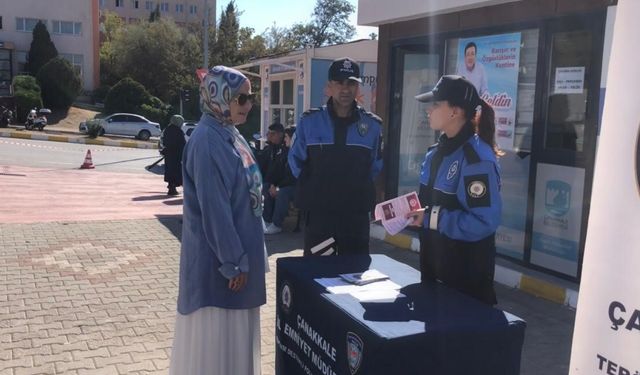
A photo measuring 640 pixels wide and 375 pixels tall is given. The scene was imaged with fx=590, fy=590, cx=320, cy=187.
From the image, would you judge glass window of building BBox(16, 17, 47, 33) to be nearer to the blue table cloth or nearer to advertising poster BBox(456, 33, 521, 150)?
advertising poster BBox(456, 33, 521, 150)

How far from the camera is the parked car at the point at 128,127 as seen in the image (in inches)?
1387

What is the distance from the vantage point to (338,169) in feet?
12.4

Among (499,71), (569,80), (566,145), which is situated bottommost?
(566,145)

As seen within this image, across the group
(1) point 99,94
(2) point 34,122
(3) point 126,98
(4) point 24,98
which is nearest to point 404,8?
(2) point 34,122

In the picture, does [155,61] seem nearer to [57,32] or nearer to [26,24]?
[57,32]

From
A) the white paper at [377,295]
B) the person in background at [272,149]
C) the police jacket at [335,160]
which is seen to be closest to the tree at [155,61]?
the person in background at [272,149]

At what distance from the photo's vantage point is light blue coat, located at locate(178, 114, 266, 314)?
109 inches

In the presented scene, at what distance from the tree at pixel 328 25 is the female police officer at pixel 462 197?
62773mm

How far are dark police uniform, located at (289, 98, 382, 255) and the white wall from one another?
11.2 ft

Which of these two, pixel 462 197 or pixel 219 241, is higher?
pixel 462 197

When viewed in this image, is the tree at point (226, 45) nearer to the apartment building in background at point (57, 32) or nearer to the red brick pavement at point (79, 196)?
the apartment building in background at point (57, 32)

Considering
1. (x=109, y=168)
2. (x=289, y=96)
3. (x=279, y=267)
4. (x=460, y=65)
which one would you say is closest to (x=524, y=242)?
(x=460, y=65)

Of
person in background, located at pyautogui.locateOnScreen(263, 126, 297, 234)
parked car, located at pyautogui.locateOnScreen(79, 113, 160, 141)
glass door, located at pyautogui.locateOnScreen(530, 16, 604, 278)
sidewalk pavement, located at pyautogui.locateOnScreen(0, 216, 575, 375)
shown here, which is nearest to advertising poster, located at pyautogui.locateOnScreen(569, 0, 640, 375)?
sidewalk pavement, located at pyautogui.locateOnScreen(0, 216, 575, 375)

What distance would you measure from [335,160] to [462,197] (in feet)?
3.98
